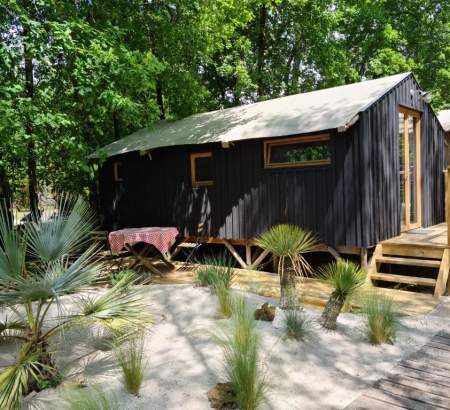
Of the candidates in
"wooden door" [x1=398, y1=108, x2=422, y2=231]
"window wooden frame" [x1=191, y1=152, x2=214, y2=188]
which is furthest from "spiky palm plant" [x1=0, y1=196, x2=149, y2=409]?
"wooden door" [x1=398, y1=108, x2=422, y2=231]

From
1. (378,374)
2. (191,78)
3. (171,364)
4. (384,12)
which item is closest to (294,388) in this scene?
(378,374)

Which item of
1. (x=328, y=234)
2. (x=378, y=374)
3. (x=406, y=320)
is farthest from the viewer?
(x=328, y=234)

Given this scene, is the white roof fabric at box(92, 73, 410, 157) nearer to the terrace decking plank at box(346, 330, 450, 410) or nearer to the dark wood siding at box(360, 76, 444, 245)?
the dark wood siding at box(360, 76, 444, 245)

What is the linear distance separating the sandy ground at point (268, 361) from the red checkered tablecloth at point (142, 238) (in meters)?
2.77

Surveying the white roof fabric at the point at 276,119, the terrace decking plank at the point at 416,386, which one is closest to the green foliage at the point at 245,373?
the terrace decking plank at the point at 416,386

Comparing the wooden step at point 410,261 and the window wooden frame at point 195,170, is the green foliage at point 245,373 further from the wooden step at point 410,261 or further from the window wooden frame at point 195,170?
the window wooden frame at point 195,170

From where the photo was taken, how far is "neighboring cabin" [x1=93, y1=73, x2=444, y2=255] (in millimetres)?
6785

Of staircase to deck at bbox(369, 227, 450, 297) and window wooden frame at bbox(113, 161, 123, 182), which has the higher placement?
window wooden frame at bbox(113, 161, 123, 182)

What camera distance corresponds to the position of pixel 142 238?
7570mm

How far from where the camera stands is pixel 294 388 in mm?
3178

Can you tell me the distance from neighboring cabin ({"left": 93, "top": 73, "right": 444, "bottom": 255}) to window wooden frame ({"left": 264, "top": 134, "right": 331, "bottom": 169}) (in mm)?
19

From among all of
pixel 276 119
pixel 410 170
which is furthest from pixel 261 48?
pixel 410 170

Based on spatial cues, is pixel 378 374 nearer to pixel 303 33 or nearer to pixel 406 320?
pixel 406 320

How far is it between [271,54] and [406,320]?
48.1 feet
